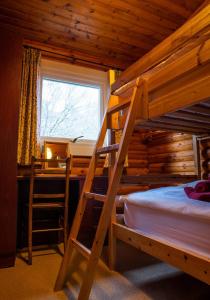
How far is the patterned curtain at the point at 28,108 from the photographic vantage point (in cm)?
289

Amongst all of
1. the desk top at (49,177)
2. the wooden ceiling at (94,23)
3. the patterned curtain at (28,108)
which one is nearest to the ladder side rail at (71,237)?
the desk top at (49,177)

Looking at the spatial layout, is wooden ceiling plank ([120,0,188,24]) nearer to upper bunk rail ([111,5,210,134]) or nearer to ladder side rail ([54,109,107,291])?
upper bunk rail ([111,5,210,134])

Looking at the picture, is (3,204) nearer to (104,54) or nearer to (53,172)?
(53,172)

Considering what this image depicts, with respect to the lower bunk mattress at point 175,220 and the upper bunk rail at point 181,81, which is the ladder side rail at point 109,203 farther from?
the lower bunk mattress at point 175,220

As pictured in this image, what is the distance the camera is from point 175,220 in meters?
1.46

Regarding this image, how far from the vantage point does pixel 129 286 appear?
1761 mm

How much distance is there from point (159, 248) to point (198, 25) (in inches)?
54.9

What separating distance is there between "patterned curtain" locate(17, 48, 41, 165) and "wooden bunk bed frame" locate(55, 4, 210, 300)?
4.24ft

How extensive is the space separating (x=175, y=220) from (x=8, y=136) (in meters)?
1.73

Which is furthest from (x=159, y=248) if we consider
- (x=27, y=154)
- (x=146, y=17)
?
(x=146, y=17)

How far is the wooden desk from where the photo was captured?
8.71ft

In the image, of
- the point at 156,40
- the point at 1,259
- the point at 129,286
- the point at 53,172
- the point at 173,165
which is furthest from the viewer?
the point at 173,165

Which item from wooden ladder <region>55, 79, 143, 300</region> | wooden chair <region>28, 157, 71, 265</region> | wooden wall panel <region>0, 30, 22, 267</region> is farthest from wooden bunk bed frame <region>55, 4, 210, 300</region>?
wooden wall panel <region>0, 30, 22, 267</region>

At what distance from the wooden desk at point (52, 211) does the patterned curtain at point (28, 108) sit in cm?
37
